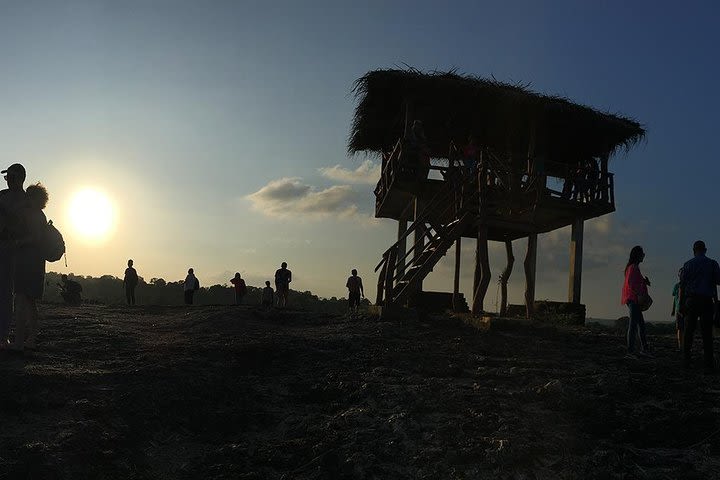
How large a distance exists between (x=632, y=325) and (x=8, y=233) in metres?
8.17

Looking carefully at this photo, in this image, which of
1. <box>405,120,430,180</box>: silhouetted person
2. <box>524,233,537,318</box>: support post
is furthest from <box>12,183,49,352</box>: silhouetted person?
<box>524,233,537,318</box>: support post

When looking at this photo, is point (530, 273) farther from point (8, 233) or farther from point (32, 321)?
point (8, 233)

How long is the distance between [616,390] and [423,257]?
7.12 metres

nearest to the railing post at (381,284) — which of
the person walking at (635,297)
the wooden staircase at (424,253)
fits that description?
the wooden staircase at (424,253)

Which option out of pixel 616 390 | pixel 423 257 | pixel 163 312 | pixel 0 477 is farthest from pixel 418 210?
pixel 0 477

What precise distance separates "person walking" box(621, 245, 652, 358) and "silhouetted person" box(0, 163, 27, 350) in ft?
26.0

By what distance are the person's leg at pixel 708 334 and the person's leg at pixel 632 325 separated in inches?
36.4

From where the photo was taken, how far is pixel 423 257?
13086 millimetres

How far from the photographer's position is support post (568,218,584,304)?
1661 centimetres

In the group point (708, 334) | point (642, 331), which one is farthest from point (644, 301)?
point (708, 334)

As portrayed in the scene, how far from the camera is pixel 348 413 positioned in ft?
18.6

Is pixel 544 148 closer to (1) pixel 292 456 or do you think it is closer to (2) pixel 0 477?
(1) pixel 292 456

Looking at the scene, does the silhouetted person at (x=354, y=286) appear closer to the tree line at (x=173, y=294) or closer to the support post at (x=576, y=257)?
the support post at (x=576, y=257)

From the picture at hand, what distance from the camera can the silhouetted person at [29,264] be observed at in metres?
6.67
